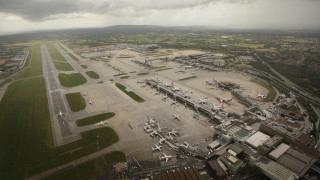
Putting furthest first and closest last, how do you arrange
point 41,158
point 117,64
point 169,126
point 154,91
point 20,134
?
point 117,64, point 154,91, point 169,126, point 20,134, point 41,158

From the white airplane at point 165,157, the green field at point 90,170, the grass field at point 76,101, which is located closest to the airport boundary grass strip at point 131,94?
the grass field at point 76,101

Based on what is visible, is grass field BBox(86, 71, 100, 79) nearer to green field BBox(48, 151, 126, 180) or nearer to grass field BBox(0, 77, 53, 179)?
grass field BBox(0, 77, 53, 179)

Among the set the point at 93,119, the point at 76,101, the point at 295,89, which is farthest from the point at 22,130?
the point at 295,89

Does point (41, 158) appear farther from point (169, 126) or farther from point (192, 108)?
point (192, 108)

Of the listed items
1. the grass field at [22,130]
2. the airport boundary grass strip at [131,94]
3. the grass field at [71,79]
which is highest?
the grass field at [71,79]

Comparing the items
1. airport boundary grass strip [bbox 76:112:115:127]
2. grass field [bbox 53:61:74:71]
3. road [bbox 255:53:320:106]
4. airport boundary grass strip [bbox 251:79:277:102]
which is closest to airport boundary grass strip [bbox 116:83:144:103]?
airport boundary grass strip [bbox 76:112:115:127]

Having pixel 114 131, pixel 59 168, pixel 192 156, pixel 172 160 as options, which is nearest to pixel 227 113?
pixel 192 156

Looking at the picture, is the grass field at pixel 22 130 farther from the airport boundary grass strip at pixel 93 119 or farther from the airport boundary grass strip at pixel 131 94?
the airport boundary grass strip at pixel 131 94
